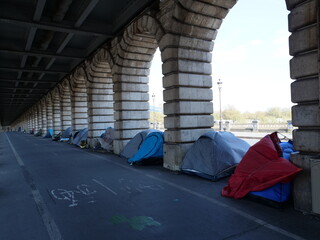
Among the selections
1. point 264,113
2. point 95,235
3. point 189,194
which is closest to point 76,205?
point 95,235

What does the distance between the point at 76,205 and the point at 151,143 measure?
5.35 meters

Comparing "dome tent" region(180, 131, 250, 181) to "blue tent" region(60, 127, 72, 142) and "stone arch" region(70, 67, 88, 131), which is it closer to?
"stone arch" region(70, 67, 88, 131)

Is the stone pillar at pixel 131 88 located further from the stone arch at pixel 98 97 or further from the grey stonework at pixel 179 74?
the stone arch at pixel 98 97

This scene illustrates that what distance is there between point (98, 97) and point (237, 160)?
12.8 m

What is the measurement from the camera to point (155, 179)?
778 cm

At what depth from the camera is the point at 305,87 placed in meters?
4.82

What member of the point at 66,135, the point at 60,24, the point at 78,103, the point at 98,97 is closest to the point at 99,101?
the point at 98,97

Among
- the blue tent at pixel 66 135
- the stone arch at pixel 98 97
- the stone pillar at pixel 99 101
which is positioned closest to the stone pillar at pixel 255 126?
the stone arch at pixel 98 97

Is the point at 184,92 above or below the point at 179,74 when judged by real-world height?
below

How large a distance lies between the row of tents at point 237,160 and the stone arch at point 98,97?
6.22 m

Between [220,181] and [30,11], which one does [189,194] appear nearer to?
[220,181]

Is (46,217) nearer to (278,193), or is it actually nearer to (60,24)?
(278,193)

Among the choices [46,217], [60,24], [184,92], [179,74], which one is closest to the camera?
[46,217]

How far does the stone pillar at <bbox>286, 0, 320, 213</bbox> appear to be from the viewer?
464cm
